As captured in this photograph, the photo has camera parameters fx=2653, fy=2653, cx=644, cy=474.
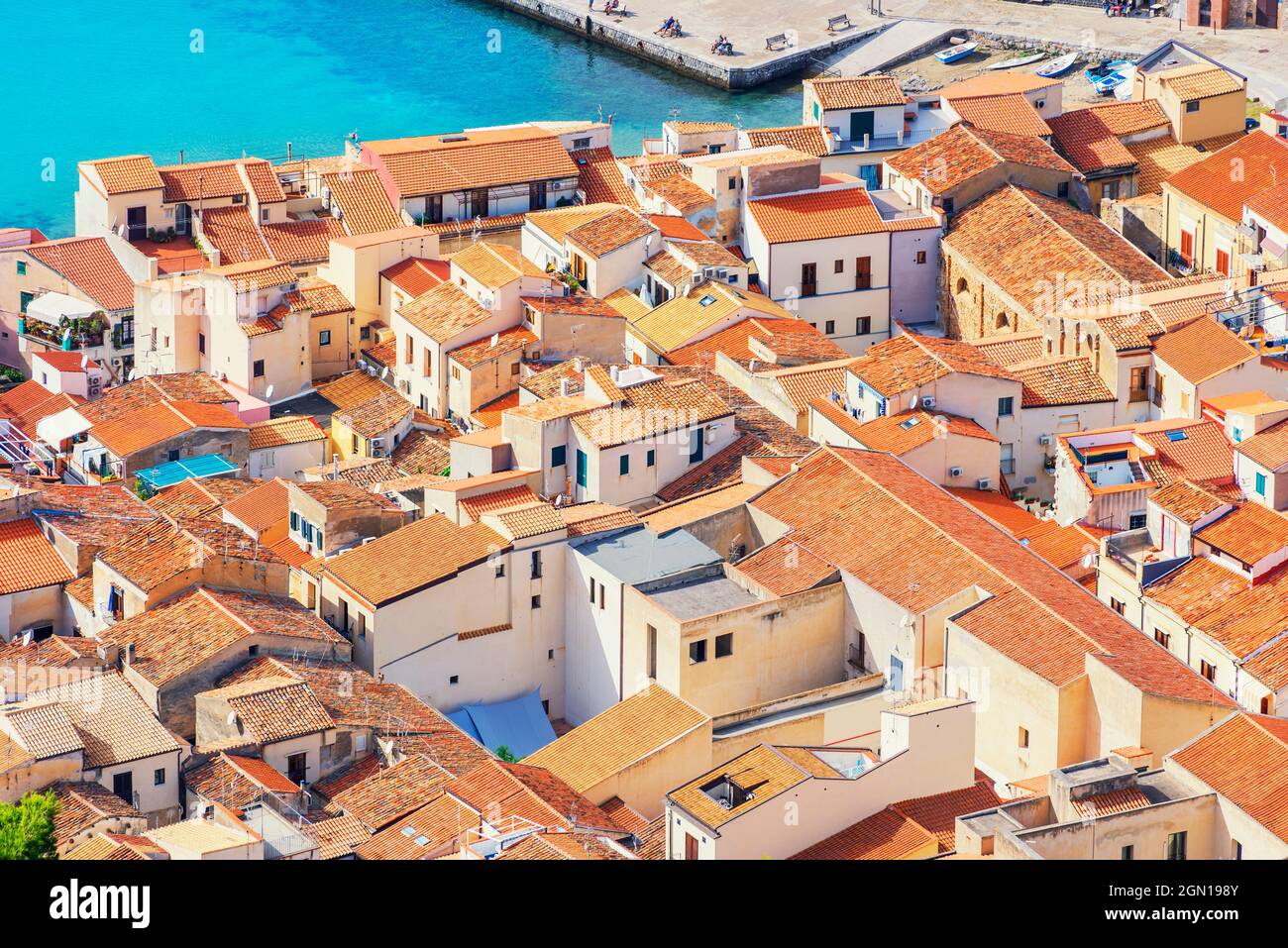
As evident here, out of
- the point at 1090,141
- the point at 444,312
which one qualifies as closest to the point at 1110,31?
the point at 1090,141

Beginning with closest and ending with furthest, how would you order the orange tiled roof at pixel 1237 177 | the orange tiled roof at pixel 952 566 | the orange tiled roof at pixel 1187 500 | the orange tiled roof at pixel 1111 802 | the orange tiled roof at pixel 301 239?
the orange tiled roof at pixel 1111 802
the orange tiled roof at pixel 952 566
the orange tiled roof at pixel 1187 500
the orange tiled roof at pixel 1237 177
the orange tiled roof at pixel 301 239

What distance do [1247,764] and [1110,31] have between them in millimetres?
50760

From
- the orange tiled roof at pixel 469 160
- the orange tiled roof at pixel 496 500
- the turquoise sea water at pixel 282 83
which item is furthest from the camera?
the turquoise sea water at pixel 282 83

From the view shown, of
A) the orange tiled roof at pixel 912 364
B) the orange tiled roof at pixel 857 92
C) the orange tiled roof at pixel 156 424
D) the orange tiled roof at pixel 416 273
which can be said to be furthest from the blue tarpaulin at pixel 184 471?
the orange tiled roof at pixel 857 92

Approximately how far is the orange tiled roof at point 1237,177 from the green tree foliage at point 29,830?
36.5m

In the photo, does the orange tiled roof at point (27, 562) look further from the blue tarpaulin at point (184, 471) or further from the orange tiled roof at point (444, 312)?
the orange tiled roof at point (444, 312)

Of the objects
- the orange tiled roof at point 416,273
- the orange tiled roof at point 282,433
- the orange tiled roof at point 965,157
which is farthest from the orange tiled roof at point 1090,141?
the orange tiled roof at point 282,433

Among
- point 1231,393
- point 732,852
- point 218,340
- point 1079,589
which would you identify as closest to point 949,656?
point 1079,589

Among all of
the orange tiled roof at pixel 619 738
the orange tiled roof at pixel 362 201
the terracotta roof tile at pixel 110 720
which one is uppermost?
the orange tiled roof at pixel 362 201

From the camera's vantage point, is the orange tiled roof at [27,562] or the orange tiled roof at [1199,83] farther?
the orange tiled roof at [1199,83]

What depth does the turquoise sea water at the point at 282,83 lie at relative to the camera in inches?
3514

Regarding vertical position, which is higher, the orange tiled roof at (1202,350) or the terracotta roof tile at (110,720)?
the orange tiled roof at (1202,350)

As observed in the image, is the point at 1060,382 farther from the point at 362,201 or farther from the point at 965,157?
the point at 362,201
